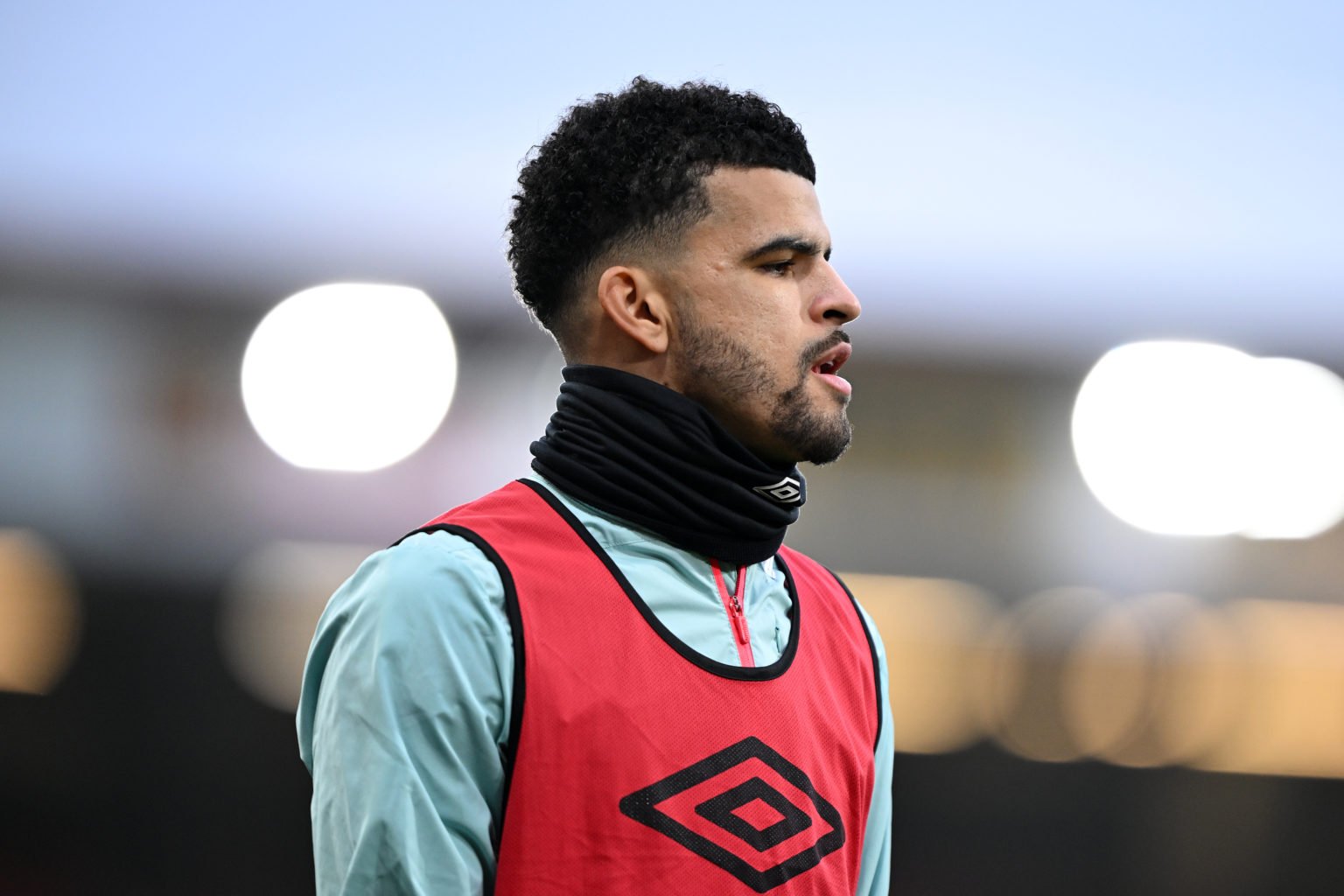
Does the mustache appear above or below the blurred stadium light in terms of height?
above

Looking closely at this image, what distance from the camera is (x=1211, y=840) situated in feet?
11.4

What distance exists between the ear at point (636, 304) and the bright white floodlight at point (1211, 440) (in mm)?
2780

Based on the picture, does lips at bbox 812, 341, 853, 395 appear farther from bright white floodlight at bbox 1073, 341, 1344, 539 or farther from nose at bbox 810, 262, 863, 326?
bright white floodlight at bbox 1073, 341, 1344, 539

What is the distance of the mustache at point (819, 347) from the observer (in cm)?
98

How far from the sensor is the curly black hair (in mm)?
1012

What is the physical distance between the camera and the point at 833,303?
993 millimetres

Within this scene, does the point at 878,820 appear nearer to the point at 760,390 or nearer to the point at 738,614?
the point at 738,614

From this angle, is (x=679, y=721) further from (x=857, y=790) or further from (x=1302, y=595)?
(x=1302, y=595)

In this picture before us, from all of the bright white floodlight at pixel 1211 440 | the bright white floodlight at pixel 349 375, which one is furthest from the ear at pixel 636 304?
the bright white floodlight at pixel 1211 440

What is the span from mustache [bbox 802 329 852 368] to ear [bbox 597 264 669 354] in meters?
0.12

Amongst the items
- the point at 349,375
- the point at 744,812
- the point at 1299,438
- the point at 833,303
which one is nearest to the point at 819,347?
the point at 833,303

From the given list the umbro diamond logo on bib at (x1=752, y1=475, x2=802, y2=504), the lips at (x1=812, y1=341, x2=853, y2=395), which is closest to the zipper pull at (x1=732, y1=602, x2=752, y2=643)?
the umbro diamond logo on bib at (x1=752, y1=475, x2=802, y2=504)

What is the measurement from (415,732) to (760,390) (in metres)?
0.39

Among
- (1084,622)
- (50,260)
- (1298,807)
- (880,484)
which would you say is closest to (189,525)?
(50,260)
